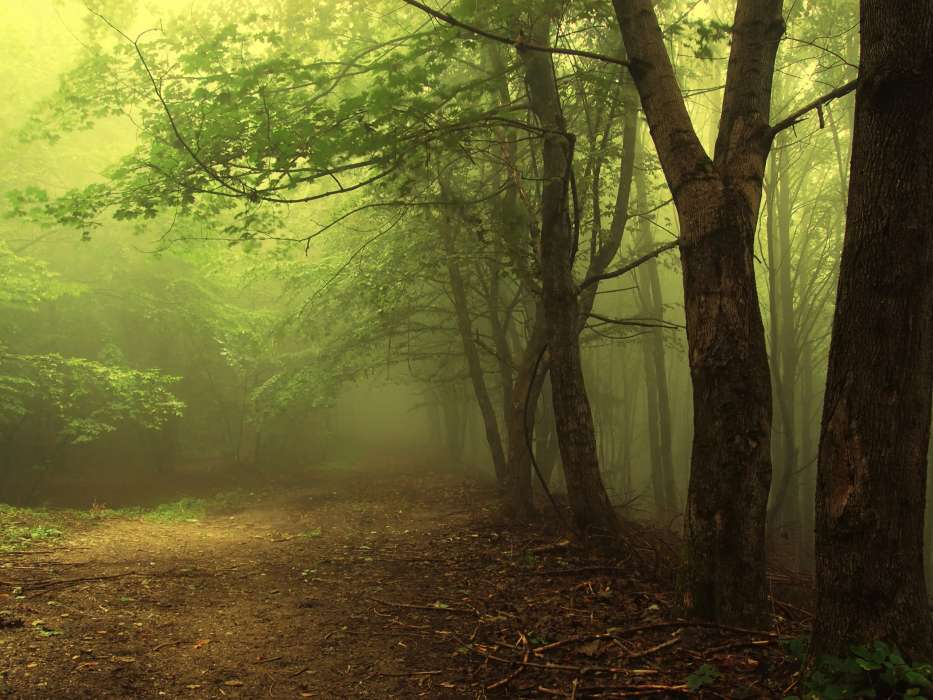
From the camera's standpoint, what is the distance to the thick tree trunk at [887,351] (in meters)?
2.84

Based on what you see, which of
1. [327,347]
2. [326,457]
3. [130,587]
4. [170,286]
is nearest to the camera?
[130,587]

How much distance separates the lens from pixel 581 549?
6.54 meters

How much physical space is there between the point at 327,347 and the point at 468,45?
927cm

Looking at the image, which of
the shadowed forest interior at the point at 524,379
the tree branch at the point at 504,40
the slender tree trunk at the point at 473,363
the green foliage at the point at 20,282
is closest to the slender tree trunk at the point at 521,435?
the shadowed forest interior at the point at 524,379

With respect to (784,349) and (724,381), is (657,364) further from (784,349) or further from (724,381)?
(724,381)

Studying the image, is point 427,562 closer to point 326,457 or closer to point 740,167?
point 740,167

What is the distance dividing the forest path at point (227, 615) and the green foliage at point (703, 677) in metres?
1.28

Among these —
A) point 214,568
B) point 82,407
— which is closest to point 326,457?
point 82,407

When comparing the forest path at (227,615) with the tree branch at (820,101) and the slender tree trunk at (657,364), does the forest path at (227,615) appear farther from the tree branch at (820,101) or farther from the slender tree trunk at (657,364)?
the slender tree trunk at (657,364)

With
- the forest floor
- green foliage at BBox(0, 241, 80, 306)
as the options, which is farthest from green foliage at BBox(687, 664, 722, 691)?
green foliage at BBox(0, 241, 80, 306)

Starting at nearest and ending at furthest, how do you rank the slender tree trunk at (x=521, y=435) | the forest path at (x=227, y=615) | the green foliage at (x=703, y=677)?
the green foliage at (x=703, y=677)
the forest path at (x=227, y=615)
the slender tree trunk at (x=521, y=435)

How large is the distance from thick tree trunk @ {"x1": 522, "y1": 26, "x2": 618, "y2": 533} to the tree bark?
2369mm

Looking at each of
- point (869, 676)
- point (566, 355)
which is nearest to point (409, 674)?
point (869, 676)

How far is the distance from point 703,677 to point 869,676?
79 centimetres
